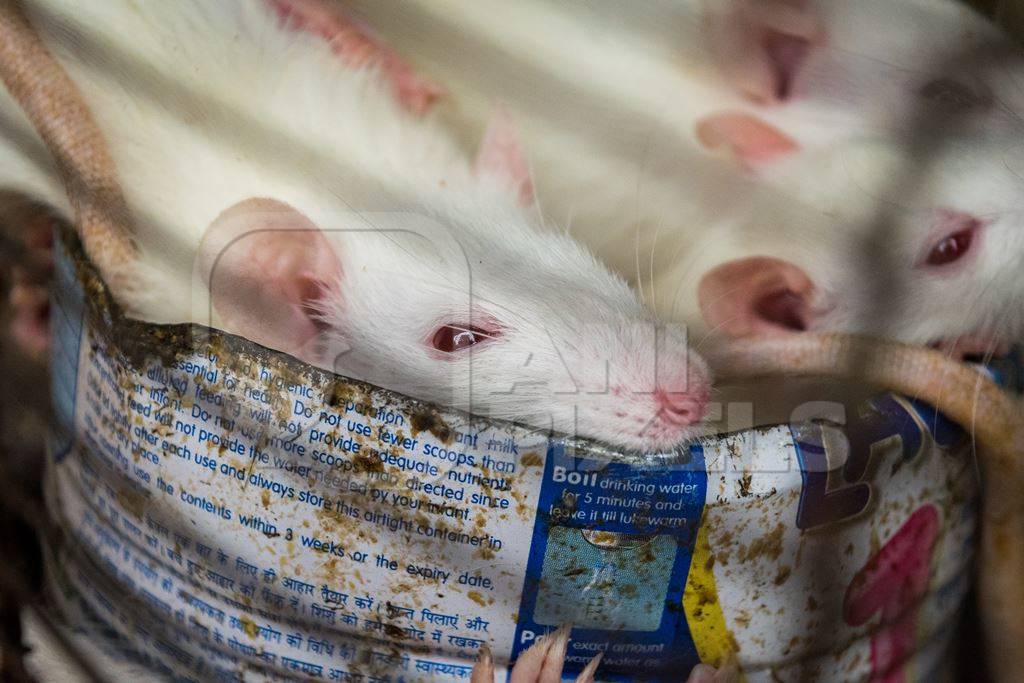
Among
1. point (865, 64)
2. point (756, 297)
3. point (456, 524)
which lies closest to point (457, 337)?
point (456, 524)

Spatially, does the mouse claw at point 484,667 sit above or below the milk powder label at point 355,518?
below

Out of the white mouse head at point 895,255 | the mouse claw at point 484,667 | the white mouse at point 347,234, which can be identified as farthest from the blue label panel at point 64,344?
the white mouse head at point 895,255

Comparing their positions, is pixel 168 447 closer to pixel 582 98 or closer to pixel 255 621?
pixel 255 621

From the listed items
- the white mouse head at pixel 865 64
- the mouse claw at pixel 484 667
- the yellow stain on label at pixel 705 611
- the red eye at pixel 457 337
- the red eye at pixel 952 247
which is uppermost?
the white mouse head at pixel 865 64

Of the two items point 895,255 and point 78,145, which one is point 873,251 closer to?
point 895,255

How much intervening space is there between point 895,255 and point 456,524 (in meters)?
0.38

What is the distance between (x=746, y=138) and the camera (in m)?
0.71

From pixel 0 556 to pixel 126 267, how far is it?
0.35 meters

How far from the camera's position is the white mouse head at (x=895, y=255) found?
70cm

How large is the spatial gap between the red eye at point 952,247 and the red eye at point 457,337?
1.13 ft

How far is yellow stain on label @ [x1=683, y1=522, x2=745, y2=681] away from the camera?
0.68m

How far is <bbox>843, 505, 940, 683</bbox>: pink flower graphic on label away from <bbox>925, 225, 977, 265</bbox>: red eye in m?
0.19

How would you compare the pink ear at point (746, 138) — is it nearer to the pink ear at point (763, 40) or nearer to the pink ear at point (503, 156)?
the pink ear at point (763, 40)

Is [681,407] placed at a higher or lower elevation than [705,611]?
higher
